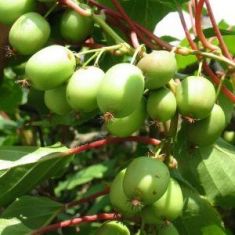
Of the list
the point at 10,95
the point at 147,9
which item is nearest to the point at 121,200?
the point at 147,9

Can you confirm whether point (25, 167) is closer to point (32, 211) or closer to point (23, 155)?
point (23, 155)

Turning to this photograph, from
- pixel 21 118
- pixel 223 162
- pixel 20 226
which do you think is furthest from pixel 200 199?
pixel 21 118

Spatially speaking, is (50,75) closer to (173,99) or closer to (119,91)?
(119,91)

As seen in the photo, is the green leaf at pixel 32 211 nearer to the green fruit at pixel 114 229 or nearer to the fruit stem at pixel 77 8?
the green fruit at pixel 114 229

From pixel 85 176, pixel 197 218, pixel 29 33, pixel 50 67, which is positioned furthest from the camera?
pixel 85 176

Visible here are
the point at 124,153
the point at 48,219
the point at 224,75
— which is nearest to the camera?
the point at 224,75

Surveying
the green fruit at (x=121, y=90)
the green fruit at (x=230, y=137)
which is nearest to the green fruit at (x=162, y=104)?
the green fruit at (x=121, y=90)
